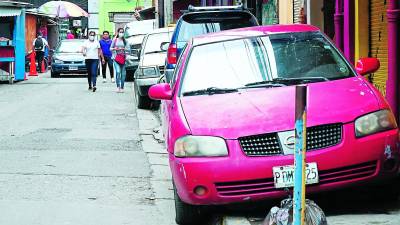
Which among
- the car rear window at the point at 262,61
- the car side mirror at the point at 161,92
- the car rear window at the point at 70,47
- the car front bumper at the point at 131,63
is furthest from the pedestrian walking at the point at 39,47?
the car side mirror at the point at 161,92

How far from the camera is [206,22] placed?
45.2 ft

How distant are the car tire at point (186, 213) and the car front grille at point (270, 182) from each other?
530mm

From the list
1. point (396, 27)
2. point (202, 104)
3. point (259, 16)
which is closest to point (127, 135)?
point (396, 27)

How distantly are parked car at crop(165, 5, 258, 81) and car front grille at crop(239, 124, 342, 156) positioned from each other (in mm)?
7864

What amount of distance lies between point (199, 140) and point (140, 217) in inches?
52.6

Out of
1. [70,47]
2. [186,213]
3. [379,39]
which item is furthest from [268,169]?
[70,47]

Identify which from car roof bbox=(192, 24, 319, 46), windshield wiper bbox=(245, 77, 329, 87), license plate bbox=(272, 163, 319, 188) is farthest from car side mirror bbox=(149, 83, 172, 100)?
license plate bbox=(272, 163, 319, 188)

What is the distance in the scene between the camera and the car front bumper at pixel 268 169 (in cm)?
567

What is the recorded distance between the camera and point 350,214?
19.6 ft

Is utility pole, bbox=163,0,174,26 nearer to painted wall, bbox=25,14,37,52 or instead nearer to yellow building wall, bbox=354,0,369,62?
painted wall, bbox=25,14,37,52

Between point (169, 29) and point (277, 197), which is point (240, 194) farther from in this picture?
point (169, 29)

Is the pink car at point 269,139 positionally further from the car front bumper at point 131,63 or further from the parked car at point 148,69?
the car front bumper at point 131,63

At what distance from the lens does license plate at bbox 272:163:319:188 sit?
18.5ft

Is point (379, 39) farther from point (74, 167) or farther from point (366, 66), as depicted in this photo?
point (74, 167)
